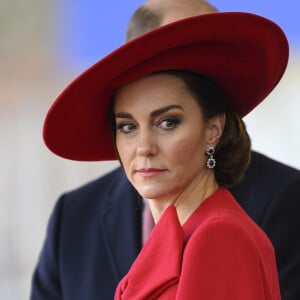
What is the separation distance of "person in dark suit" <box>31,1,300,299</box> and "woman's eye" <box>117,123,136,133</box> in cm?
46

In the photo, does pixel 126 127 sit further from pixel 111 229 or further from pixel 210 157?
pixel 111 229

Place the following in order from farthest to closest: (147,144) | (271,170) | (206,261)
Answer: (271,170), (147,144), (206,261)

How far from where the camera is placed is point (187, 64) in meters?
1.26

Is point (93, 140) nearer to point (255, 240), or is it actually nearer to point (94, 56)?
point (255, 240)

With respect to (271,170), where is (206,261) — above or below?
below

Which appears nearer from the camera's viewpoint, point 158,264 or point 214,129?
point 158,264

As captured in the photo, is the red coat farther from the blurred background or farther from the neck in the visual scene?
the blurred background

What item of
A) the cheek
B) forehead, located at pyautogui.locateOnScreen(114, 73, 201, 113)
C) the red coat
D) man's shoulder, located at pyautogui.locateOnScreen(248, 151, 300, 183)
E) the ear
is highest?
forehead, located at pyautogui.locateOnScreen(114, 73, 201, 113)

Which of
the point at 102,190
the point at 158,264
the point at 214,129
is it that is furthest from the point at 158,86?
the point at 102,190

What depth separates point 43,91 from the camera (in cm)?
350

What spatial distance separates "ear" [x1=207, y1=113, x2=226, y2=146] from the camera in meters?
1.29

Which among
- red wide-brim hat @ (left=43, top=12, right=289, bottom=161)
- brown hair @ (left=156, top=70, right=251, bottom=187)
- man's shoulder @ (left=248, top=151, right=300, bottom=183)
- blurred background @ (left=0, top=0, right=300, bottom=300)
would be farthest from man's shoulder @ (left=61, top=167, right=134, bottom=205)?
blurred background @ (left=0, top=0, right=300, bottom=300)

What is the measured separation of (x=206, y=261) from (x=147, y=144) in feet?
0.67

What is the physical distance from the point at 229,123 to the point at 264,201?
15.4 inches
